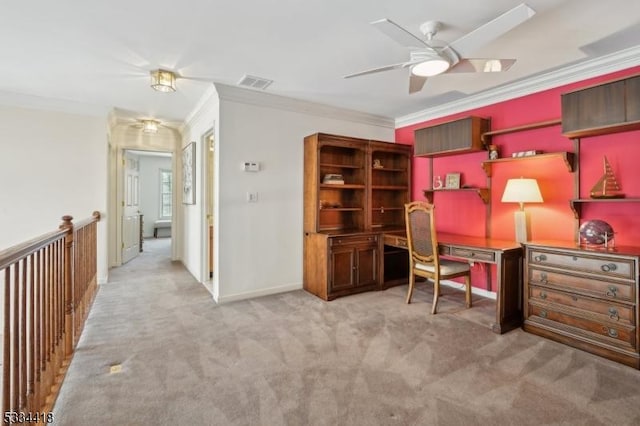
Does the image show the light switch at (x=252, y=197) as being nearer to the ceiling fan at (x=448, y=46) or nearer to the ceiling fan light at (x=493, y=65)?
the ceiling fan at (x=448, y=46)

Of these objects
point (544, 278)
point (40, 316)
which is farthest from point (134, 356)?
point (544, 278)

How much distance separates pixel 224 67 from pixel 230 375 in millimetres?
2642

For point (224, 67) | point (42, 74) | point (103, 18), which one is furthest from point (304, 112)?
point (42, 74)

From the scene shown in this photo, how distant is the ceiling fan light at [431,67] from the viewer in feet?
7.39

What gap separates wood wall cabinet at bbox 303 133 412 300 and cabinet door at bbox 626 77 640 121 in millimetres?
2475

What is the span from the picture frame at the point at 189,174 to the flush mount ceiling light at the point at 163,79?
148 cm

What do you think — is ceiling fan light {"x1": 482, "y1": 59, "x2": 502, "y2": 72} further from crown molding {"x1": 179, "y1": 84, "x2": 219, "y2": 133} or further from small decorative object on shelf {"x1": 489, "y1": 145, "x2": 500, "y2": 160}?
crown molding {"x1": 179, "y1": 84, "x2": 219, "y2": 133}

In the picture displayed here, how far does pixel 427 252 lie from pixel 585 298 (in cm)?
132

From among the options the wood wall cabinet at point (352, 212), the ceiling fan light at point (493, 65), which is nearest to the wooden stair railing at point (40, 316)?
the wood wall cabinet at point (352, 212)

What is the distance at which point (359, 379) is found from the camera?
2.14 meters

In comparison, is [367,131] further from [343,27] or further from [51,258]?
[51,258]

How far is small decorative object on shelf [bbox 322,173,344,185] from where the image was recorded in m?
4.17

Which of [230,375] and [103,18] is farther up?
[103,18]

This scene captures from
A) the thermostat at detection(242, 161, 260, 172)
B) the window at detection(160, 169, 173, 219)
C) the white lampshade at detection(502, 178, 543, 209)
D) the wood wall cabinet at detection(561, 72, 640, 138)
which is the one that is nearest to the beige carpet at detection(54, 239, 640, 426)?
the white lampshade at detection(502, 178, 543, 209)
